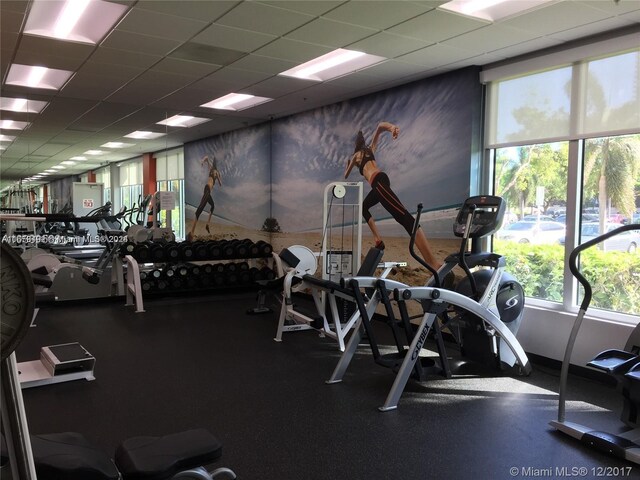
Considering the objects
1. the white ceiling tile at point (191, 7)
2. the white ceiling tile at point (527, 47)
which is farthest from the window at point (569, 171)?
the white ceiling tile at point (191, 7)

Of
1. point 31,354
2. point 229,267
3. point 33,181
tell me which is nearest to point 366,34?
point 31,354

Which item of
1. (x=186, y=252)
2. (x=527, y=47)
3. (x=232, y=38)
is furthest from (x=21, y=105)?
(x=527, y=47)

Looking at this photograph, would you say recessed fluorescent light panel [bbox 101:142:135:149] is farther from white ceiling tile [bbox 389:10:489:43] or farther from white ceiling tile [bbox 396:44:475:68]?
white ceiling tile [bbox 389:10:489:43]

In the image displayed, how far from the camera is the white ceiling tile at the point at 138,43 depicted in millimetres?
4113

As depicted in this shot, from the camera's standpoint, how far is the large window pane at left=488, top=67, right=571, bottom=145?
4.38 metres

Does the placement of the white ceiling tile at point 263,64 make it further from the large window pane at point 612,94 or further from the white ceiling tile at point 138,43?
the large window pane at point 612,94

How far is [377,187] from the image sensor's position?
6.27m

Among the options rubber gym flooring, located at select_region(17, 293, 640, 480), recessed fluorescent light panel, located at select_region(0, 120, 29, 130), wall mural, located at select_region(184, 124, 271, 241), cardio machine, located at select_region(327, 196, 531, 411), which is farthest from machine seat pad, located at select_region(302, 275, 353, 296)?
recessed fluorescent light panel, located at select_region(0, 120, 29, 130)

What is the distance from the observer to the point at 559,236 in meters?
4.52

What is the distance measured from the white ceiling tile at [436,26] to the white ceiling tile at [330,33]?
Result: 0.28m

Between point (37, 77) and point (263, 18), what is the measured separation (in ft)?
11.4

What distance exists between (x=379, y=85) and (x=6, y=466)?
5.33 m

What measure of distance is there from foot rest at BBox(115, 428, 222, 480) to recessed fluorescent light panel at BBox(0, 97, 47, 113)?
20.7 ft

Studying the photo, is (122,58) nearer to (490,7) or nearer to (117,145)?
(490,7)
